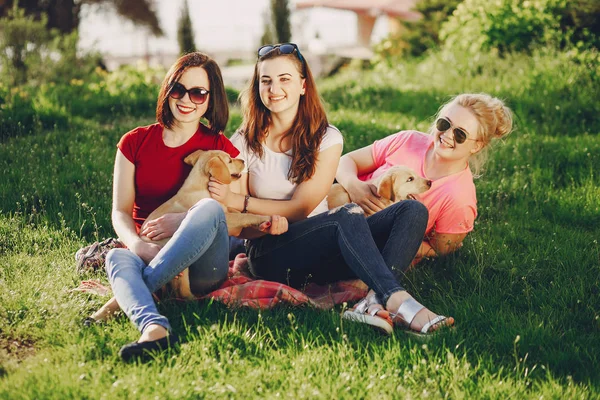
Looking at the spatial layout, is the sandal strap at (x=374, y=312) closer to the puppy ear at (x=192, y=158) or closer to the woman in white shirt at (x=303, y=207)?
the woman in white shirt at (x=303, y=207)

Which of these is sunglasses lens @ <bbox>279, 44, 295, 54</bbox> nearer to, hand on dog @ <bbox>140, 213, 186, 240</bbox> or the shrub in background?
hand on dog @ <bbox>140, 213, 186, 240</bbox>

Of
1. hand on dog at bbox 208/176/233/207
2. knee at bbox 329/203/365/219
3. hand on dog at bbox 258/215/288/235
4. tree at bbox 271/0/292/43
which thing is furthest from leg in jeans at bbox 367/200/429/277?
tree at bbox 271/0/292/43

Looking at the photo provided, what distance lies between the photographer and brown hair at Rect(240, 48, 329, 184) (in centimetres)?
412

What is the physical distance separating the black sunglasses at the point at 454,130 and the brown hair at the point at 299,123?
0.82 metres

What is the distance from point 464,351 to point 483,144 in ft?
5.96

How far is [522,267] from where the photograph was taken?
4.44 metres

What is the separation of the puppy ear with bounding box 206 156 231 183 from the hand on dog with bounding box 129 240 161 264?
60 cm

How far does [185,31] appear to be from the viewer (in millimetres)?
22391

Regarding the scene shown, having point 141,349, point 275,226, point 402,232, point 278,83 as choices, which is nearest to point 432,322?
point 402,232

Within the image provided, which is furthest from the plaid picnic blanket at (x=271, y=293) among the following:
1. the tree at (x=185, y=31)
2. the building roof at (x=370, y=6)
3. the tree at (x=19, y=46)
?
the building roof at (x=370, y=6)

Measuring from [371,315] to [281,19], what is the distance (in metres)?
21.2

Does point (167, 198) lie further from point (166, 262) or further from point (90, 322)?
point (90, 322)

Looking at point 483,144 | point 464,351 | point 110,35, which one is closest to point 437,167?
point 483,144

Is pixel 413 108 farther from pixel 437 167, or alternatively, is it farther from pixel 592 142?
pixel 437 167
